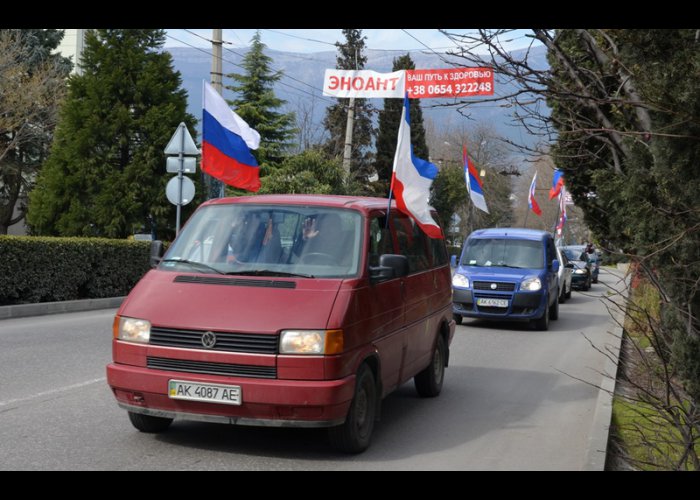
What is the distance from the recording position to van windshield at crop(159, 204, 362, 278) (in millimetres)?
6902

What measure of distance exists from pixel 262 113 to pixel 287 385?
138ft

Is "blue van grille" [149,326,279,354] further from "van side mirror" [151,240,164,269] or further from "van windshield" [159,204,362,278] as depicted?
"van side mirror" [151,240,164,269]

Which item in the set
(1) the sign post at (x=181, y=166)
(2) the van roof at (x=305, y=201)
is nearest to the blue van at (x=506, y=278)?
(1) the sign post at (x=181, y=166)

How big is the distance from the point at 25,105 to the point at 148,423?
94.9 ft

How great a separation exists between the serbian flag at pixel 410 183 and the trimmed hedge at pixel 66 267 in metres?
10.0

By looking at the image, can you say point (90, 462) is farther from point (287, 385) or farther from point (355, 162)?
point (355, 162)

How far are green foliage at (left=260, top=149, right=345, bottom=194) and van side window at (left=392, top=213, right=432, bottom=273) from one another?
22.4m

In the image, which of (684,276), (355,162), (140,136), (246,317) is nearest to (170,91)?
(140,136)

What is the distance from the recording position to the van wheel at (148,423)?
6.93m

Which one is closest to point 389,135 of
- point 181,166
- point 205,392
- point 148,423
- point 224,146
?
point 181,166

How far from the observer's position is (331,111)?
6131 cm

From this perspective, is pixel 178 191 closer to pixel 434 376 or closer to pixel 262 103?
pixel 434 376

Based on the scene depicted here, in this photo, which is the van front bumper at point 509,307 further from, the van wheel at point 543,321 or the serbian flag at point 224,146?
the serbian flag at point 224,146
